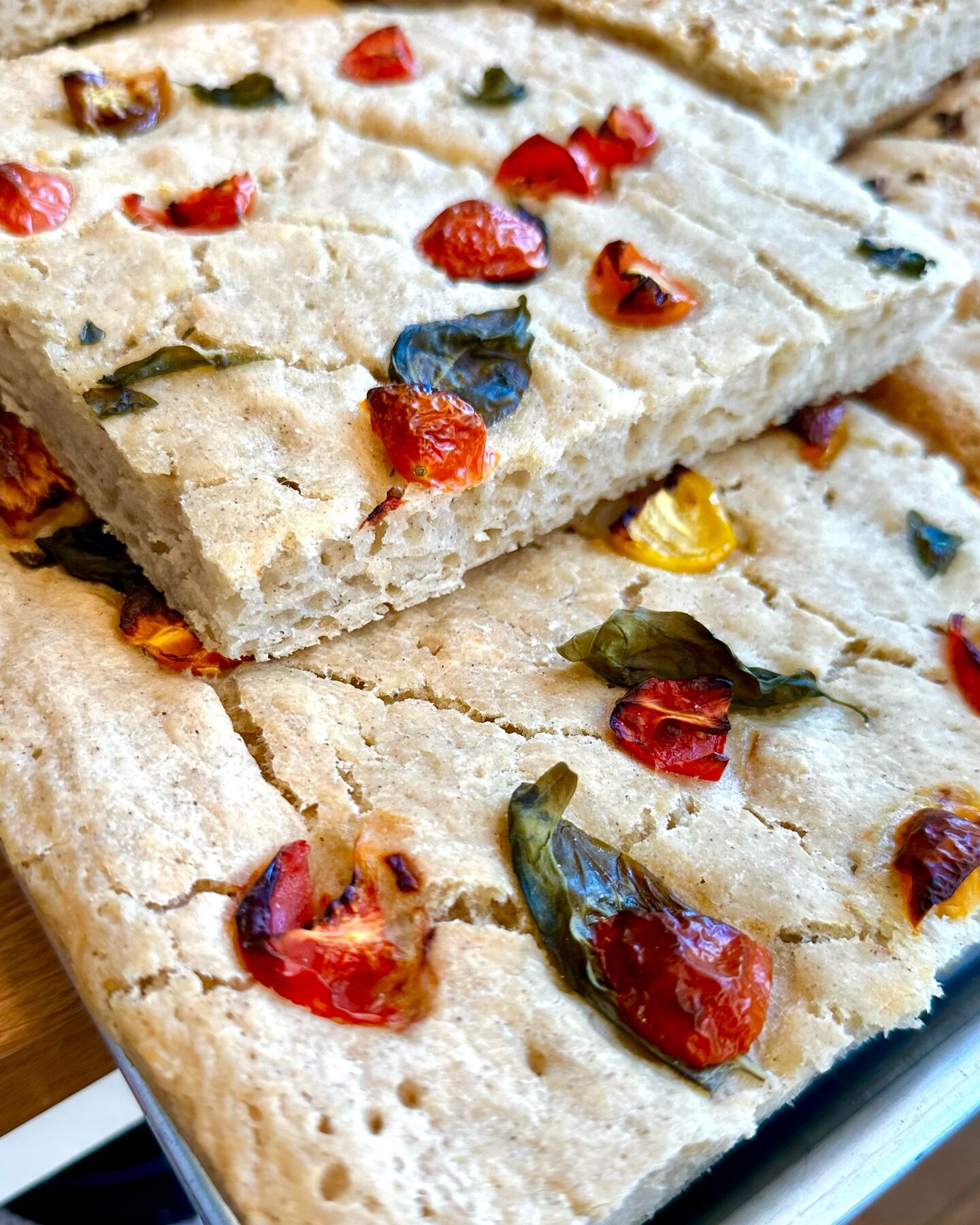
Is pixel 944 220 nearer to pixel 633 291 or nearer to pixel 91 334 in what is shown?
pixel 633 291

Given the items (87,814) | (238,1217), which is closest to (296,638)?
(87,814)

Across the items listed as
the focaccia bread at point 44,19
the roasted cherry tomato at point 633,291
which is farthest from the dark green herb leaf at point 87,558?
the focaccia bread at point 44,19

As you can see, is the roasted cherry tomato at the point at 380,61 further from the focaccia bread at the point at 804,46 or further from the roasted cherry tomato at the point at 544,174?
the focaccia bread at the point at 804,46

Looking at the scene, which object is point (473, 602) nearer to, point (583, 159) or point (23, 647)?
point (23, 647)

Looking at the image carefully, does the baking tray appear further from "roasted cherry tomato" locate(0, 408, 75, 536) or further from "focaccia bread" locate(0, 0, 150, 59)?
"focaccia bread" locate(0, 0, 150, 59)

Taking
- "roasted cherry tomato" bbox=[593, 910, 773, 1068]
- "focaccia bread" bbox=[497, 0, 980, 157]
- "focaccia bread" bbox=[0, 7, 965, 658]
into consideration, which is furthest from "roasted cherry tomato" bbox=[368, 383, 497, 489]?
"focaccia bread" bbox=[497, 0, 980, 157]
